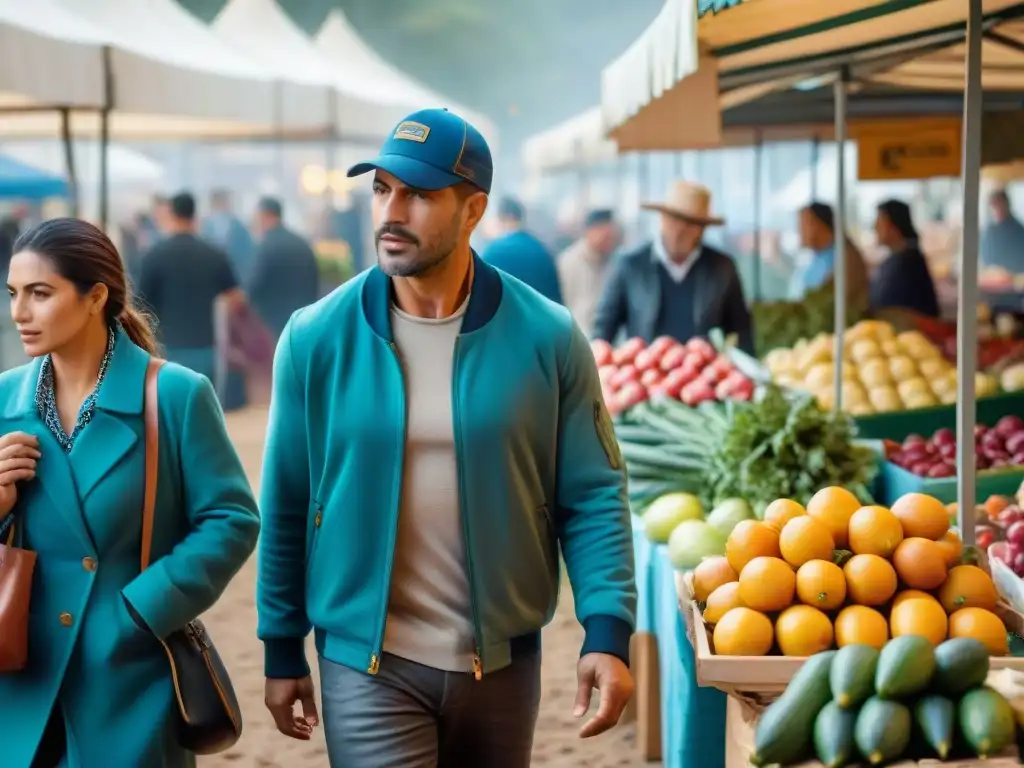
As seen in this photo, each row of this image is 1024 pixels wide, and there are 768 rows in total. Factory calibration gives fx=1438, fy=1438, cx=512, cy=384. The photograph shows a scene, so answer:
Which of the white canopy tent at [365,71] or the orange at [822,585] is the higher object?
the white canopy tent at [365,71]

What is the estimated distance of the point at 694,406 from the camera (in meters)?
6.26

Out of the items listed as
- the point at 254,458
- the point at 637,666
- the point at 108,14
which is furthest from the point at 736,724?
the point at 254,458

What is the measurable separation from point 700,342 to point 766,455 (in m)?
2.17

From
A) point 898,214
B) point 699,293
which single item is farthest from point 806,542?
point 898,214

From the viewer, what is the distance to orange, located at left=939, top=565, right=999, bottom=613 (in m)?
3.04

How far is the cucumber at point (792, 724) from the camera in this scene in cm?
259

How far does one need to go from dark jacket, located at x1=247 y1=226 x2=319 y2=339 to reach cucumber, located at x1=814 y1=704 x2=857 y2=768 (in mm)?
11051

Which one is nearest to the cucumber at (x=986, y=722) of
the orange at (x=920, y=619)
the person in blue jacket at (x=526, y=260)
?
the orange at (x=920, y=619)

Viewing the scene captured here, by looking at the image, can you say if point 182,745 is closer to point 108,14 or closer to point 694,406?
point 694,406

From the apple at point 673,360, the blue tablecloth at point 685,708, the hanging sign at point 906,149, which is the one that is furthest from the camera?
the hanging sign at point 906,149

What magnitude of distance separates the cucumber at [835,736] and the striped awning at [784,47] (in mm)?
1852

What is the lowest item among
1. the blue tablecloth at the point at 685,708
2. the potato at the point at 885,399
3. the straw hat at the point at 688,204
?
the blue tablecloth at the point at 685,708

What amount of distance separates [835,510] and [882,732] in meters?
0.85

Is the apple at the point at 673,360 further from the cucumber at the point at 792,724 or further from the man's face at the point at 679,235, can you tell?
the cucumber at the point at 792,724
